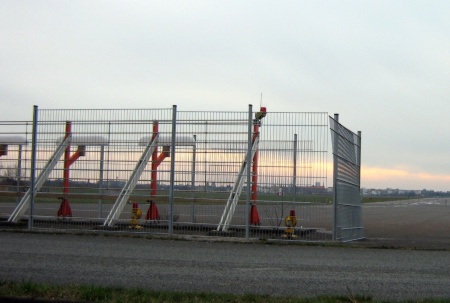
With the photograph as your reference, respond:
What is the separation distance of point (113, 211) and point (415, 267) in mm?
8548

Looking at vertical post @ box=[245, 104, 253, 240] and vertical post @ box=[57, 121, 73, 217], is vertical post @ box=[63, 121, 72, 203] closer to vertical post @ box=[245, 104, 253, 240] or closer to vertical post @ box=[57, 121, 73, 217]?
vertical post @ box=[57, 121, 73, 217]

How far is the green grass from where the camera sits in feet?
24.3

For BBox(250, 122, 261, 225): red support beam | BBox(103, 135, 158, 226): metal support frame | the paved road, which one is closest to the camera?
the paved road

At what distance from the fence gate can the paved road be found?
1.42 metres

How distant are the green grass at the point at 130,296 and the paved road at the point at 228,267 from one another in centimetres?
54

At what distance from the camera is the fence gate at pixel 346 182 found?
1462cm

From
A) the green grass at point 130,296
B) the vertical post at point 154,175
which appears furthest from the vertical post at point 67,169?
the green grass at point 130,296

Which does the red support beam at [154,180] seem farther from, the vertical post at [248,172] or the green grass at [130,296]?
the green grass at [130,296]

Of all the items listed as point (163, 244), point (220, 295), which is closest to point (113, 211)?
point (163, 244)

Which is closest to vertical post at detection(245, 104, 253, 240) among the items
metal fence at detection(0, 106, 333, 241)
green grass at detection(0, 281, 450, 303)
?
metal fence at detection(0, 106, 333, 241)

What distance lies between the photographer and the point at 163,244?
44.7 feet

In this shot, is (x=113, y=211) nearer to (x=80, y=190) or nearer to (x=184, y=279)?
(x=80, y=190)

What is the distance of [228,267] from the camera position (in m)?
10.3

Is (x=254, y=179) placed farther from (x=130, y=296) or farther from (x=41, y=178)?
(x=130, y=296)
